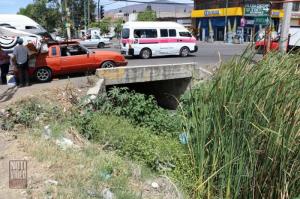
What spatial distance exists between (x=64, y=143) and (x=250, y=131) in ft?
10.6

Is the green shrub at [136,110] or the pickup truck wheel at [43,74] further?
the pickup truck wheel at [43,74]

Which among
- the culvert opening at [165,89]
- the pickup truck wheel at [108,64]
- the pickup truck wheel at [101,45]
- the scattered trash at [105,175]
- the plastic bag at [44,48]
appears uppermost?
the plastic bag at [44,48]

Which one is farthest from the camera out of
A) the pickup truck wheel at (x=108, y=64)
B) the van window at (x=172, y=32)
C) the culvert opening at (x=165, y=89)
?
the van window at (x=172, y=32)

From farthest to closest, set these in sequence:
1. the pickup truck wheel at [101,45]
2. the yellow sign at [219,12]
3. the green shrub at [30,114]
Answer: the yellow sign at [219,12], the pickup truck wheel at [101,45], the green shrub at [30,114]

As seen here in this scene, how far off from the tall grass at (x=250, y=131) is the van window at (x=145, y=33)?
18.7 meters

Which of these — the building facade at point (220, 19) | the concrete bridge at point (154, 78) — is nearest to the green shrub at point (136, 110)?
the concrete bridge at point (154, 78)

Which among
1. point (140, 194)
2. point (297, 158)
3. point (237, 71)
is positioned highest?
point (237, 71)

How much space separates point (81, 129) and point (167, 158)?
87.6 inches

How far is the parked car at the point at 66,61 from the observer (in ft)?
43.8

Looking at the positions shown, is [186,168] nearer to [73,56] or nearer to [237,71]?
[237,71]

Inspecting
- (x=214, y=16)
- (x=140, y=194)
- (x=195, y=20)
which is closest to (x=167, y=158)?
(x=140, y=194)

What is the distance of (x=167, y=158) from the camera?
18.4 feet

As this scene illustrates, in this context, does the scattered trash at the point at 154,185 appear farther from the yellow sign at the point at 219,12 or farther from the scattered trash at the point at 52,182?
the yellow sign at the point at 219,12

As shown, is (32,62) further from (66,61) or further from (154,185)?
(154,185)
